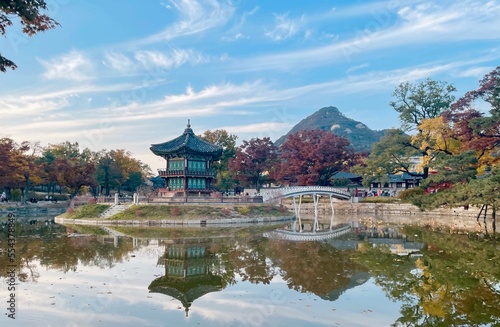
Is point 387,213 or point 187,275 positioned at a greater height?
point 187,275

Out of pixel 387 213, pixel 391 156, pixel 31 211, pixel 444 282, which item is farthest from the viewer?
pixel 387 213

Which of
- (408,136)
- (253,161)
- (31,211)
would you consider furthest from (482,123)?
(31,211)

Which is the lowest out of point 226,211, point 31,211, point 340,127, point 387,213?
point 387,213

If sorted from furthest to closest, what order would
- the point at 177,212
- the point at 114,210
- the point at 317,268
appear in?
1. the point at 114,210
2. the point at 177,212
3. the point at 317,268

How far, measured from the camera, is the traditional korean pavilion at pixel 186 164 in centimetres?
3959

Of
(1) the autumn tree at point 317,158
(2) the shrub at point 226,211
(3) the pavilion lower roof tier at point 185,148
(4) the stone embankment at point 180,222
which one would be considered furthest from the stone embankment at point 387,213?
(3) the pavilion lower roof tier at point 185,148

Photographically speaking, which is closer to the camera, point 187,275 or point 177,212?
point 187,275

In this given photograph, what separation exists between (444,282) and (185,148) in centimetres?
3084

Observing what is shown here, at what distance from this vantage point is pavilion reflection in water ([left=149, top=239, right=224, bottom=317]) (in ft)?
33.9

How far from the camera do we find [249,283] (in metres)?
11.2

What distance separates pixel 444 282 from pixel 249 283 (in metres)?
5.22

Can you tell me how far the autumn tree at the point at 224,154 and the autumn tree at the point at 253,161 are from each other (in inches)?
101

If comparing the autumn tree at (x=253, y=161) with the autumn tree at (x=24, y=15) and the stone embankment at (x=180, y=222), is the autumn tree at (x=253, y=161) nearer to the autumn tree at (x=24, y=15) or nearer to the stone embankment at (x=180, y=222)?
the stone embankment at (x=180, y=222)

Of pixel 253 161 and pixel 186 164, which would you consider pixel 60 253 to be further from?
pixel 253 161
